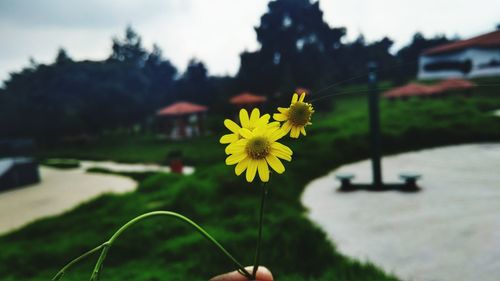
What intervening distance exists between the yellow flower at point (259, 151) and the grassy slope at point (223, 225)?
0.19 meters

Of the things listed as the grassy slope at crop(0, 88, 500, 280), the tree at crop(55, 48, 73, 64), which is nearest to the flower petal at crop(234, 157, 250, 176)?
the grassy slope at crop(0, 88, 500, 280)

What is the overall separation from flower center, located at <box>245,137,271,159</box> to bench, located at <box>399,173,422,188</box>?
427cm

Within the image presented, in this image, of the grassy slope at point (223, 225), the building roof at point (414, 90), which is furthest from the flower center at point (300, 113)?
the building roof at point (414, 90)

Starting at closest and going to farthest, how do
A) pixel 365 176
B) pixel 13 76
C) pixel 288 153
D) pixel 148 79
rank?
pixel 288 153 → pixel 365 176 → pixel 13 76 → pixel 148 79

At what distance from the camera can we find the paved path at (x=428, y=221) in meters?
2.29

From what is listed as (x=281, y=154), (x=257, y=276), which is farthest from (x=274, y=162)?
(x=257, y=276)

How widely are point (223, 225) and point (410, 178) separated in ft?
7.77

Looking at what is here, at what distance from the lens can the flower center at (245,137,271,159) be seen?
14.6 inches

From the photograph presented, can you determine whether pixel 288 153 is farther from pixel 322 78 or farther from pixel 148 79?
pixel 148 79

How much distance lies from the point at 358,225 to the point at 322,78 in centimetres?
260

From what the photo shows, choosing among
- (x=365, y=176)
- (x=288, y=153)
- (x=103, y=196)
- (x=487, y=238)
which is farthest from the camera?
(x=103, y=196)

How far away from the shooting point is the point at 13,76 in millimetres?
15344

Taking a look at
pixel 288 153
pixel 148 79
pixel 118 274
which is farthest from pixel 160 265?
pixel 148 79

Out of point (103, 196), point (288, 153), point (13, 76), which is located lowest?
point (103, 196)
